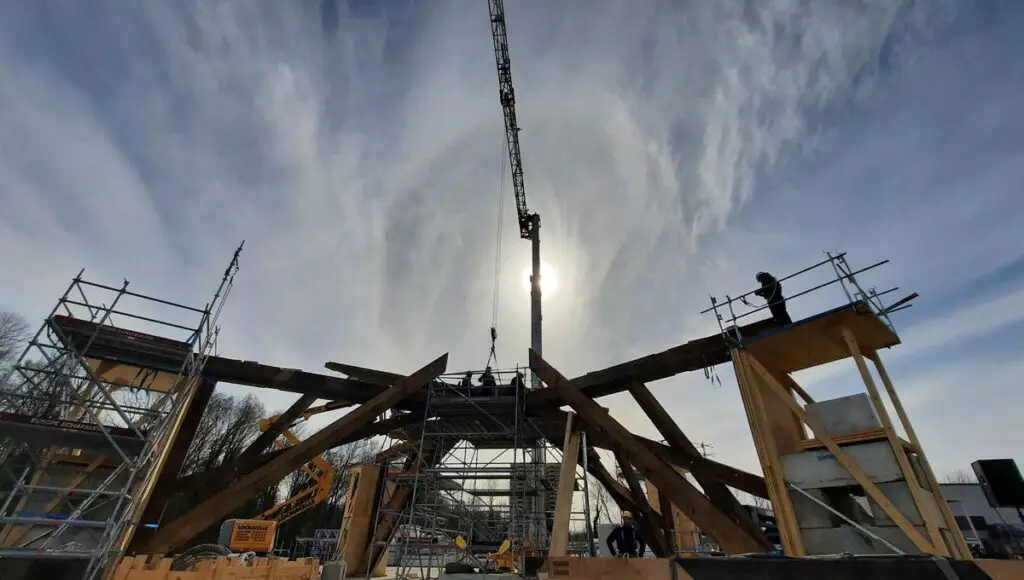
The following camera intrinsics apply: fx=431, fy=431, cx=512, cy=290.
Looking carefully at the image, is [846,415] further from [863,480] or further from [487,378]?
[487,378]

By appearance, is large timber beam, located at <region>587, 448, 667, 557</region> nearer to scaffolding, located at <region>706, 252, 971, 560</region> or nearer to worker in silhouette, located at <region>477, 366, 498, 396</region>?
worker in silhouette, located at <region>477, 366, 498, 396</region>

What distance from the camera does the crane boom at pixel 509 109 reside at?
3105 cm

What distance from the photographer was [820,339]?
26.2 ft

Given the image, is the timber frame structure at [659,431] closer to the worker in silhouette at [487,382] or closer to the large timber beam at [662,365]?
the large timber beam at [662,365]

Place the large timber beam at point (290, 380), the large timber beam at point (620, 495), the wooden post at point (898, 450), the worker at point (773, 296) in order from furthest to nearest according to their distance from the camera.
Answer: the large timber beam at point (620, 495) → the large timber beam at point (290, 380) → the worker at point (773, 296) → the wooden post at point (898, 450)

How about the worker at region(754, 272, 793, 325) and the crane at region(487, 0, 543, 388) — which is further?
the crane at region(487, 0, 543, 388)

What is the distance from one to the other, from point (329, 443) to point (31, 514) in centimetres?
499

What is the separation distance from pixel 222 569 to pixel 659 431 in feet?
32.3

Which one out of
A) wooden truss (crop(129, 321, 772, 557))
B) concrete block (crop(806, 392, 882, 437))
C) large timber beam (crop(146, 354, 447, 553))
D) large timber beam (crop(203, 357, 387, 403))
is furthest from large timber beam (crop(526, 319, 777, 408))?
large timber beam (crop(203, 357, 387, 403))

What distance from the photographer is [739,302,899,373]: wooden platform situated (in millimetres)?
7309

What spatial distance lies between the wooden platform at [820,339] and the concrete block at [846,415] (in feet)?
3.86

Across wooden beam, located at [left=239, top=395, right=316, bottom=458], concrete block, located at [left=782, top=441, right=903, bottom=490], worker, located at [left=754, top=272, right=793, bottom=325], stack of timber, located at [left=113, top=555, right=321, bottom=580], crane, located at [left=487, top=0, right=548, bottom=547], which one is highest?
crane, located at [left=487, top=0, right=548, bottom=547]

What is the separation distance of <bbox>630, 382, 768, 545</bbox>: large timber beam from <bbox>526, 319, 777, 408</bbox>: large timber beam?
36 cm

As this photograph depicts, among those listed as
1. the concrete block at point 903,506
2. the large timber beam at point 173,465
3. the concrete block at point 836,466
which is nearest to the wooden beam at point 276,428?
the large timber beam at point 173,465
